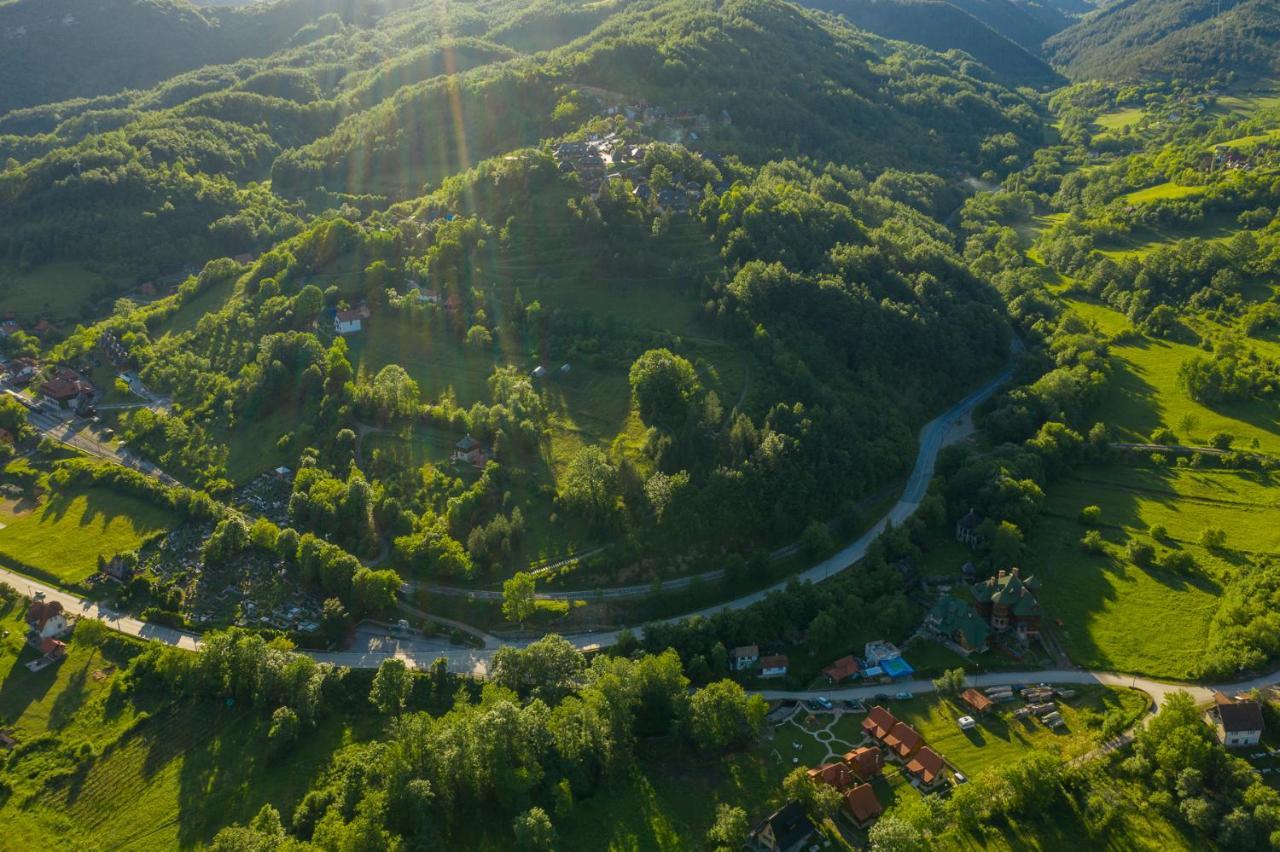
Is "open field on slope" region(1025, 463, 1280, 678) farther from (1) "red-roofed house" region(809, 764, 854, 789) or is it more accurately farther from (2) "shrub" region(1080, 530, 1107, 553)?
(1) "red-roofed house" region(809, 764, 854, 789)

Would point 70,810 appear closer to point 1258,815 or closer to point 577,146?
point 1258,815

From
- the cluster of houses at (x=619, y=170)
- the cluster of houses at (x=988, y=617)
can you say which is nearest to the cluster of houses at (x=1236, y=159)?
the cluster of houses at (x=619, y=170)

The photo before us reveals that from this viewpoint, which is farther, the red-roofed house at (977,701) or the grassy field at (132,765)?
the red-roofed house at (977,701)

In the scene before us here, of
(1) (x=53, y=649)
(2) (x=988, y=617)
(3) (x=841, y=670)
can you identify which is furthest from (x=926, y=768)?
(1) (x=53, y=649)

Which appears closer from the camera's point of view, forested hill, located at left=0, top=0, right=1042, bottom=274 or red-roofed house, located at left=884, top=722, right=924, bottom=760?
red-roofed house, located at left=884, top=722, right=924, bottom=760

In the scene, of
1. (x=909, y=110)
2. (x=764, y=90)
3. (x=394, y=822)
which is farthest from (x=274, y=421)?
(x=909, y=110)

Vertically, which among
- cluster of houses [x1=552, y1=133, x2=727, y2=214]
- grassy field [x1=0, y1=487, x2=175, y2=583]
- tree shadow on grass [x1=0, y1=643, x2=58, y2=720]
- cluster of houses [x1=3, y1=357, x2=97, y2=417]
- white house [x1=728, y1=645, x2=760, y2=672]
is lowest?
cluster of houses [x1=3, y1=357, x2=97, y2=417]

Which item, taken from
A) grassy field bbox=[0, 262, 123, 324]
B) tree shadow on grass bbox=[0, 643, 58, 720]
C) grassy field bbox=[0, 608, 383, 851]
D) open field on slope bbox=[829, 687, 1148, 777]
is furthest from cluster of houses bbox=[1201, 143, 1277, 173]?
grassy field bbox=[0, 262, 123, 324]

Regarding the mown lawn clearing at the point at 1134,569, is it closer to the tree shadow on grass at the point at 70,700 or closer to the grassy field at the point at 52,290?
the tree shadow on grass at the point at 70,700
